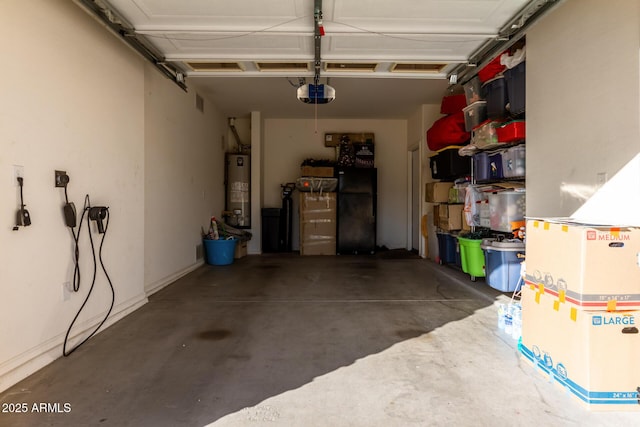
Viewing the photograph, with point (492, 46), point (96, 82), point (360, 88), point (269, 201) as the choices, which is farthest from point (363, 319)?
point (269, 201)

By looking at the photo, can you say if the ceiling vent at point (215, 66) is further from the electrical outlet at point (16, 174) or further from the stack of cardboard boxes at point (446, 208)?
the stack of cardboard boxes at point (446, 208)

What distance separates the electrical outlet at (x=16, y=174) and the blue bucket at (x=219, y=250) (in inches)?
146

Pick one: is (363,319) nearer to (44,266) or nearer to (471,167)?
(44,266)

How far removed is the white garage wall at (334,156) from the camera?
777 cm

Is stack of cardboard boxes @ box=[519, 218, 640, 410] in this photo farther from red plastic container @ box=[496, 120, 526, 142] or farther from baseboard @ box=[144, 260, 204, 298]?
baseboard @ box=[144, 260, 204, 298]

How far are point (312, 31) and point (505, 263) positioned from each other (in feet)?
9.28

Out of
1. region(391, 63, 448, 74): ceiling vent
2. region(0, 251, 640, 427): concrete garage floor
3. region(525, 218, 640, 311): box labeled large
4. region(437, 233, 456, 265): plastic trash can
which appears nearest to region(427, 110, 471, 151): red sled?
region(391, 63, 448, 74): ceiling vent

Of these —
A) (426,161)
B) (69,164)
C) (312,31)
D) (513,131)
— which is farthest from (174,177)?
(426,161)

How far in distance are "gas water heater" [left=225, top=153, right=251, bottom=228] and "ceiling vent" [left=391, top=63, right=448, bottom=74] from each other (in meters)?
4.10

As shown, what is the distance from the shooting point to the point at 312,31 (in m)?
2.94

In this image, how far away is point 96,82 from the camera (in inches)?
113

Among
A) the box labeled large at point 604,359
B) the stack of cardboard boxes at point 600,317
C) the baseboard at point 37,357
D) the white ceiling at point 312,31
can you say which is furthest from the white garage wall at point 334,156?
the box labeled large at point 604,359

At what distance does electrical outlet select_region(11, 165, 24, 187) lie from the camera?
2051 mm

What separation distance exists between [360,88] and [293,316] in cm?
380
